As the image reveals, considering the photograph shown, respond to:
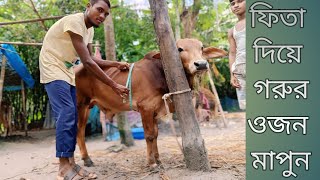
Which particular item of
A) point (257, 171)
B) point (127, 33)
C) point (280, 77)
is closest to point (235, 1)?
point (280, 77)

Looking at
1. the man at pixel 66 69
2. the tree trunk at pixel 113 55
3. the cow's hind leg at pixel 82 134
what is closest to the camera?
the man at pixel 66 69

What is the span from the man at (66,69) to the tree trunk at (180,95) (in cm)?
52

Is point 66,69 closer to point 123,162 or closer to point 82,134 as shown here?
point 82,134

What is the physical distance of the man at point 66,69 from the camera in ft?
11.6

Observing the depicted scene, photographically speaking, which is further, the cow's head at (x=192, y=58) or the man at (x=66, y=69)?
the cow's head at (x=192, y=58)

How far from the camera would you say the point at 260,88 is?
2.88 metres

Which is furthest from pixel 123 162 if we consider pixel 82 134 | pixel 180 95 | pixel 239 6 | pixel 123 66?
pixel 239 6

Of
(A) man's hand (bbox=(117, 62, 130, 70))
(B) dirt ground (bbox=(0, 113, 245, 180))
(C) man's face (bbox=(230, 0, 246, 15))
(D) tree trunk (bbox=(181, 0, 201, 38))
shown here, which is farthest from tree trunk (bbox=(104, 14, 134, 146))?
(D) tree trunk (bbox=(181, 0, 201, 38))

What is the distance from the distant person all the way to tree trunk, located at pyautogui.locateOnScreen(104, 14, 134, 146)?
8.58 feet

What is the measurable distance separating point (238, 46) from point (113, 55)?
2758 mm

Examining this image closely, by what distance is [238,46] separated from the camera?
3824 millimetres

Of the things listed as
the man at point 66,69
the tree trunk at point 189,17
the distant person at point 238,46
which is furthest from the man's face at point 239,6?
the tree trunk at point 189,17

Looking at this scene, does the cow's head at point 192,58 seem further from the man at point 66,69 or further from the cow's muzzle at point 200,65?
the man at point 66,69

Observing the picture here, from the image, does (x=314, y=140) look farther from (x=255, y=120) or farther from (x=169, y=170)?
(x=169, y=170)
